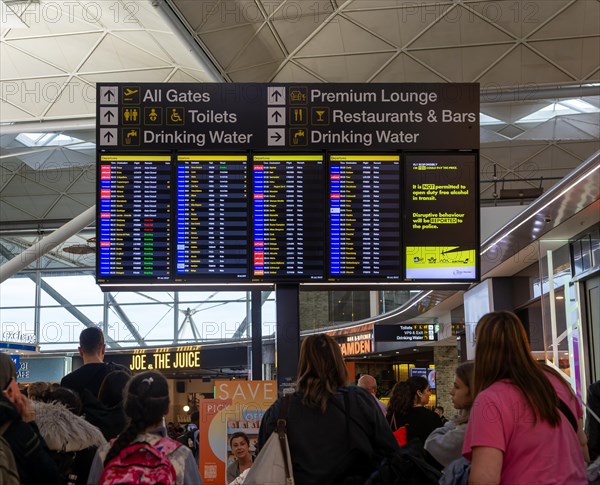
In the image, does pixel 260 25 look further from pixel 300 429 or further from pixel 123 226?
pixel 300 429

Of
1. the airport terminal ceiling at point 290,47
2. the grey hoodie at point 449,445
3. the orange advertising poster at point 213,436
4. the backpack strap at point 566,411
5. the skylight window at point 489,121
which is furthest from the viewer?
the skylight window at point 489,121

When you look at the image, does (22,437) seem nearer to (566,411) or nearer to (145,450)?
(145,450)

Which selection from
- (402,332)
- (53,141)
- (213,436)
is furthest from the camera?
(53,141)

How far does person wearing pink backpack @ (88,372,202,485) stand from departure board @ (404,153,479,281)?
374cm

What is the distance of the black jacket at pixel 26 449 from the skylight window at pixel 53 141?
74.4ft

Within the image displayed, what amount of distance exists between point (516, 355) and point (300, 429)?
1153 mm

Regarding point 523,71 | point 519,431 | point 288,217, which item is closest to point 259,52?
point 523,71

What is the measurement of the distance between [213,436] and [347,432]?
4.08 m

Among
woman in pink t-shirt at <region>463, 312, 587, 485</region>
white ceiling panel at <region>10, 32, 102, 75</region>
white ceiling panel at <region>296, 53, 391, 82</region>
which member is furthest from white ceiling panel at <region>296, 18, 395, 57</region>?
woman in pink t-shirt at <region>463, 312, 587, 485</region>

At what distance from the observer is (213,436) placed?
7895 millimetres

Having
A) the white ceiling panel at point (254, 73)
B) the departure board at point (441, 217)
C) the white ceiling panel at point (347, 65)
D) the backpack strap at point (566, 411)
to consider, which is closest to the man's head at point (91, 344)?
the departure board at point (441, 217)

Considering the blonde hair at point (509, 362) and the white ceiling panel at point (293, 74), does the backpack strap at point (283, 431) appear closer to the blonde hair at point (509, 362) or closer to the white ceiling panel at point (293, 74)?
the blonde hair at point (509, 362)

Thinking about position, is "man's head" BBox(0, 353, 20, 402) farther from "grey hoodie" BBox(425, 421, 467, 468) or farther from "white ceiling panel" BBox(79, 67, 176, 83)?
"white ceiling panel" BBox(79, 67, 176, 83)

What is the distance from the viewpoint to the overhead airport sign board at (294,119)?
7328 mm
